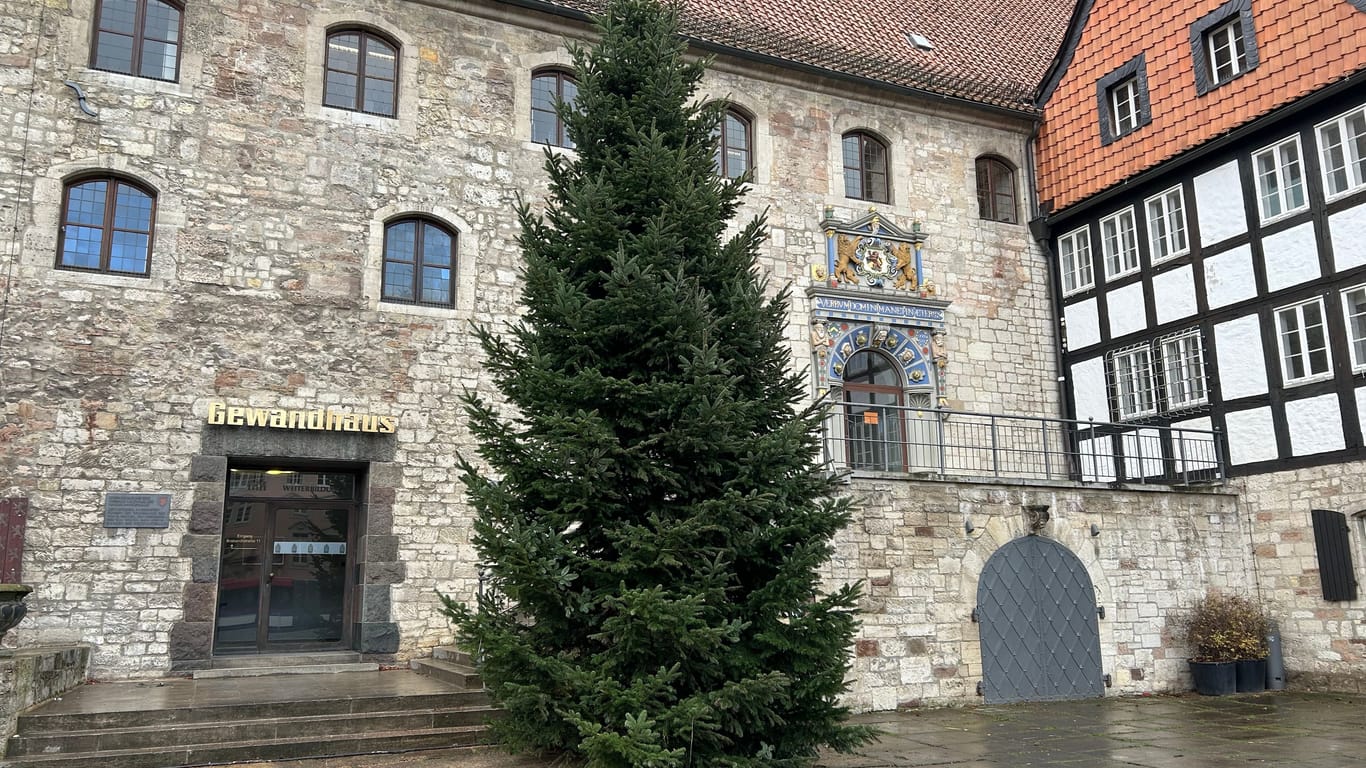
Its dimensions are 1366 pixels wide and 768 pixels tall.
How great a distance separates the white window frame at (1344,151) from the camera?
42.1ft

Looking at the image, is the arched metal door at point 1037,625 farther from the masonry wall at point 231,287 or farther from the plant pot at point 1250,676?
the masonry wall at point 231,287

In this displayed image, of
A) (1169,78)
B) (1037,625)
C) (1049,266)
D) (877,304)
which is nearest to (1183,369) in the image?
(1049,266)

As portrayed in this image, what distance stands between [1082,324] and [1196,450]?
117 inches

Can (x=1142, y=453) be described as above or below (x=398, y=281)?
below

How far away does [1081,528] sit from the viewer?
1309 centimetres

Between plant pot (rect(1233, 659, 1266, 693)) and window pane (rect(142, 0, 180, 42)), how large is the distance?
14812mm

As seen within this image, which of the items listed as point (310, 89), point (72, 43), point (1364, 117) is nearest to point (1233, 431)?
point (1364, 117)

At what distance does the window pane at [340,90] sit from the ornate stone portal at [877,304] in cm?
672

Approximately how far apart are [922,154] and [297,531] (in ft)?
35.1

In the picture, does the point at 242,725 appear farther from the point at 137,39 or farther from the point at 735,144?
the point at 735,144

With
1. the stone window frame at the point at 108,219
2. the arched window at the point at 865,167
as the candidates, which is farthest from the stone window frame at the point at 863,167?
the stone window frame at the point at 108,219

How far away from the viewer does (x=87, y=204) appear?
39.3ft

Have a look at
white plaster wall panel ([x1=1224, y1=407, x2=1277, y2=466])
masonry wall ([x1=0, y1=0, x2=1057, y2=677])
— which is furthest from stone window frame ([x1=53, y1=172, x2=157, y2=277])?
white plaster wall panel ([x1=1224, y1=407, x2=1277, y2=466])

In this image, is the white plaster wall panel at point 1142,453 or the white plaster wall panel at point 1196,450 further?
the white plaster wall panel at point 1142,453
